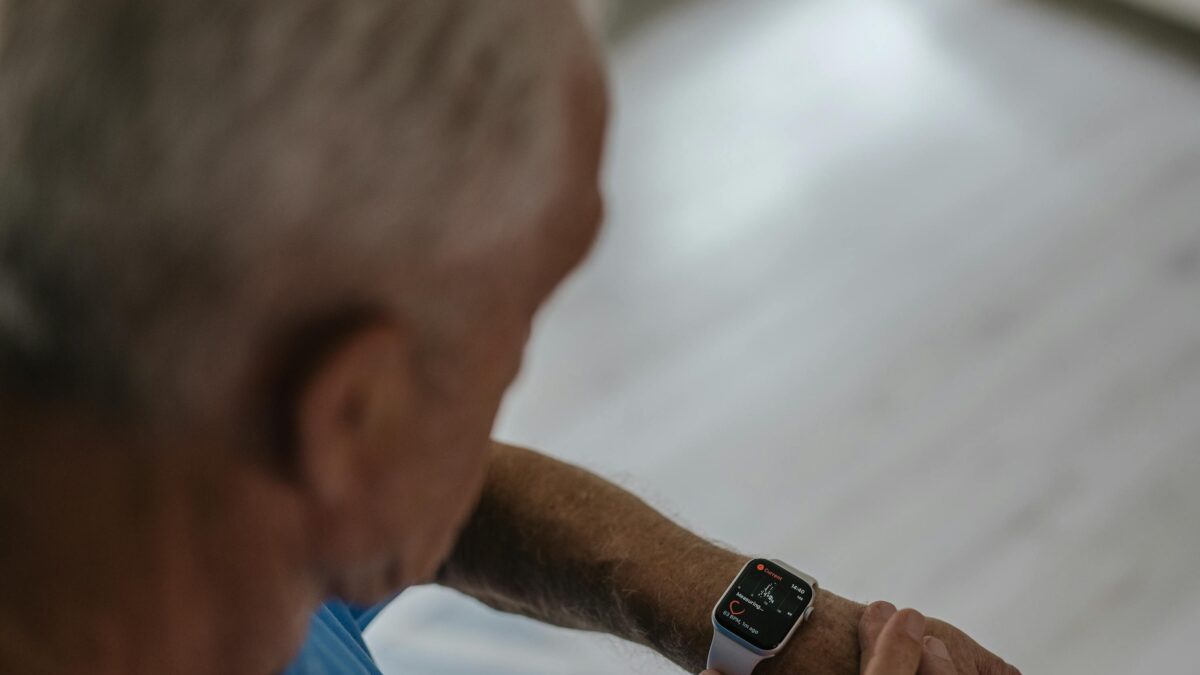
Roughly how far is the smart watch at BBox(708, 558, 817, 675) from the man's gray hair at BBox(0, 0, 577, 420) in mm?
532

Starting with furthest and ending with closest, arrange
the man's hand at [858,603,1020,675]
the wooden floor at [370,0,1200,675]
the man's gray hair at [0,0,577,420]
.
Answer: the wooden floor at [370,0,1200,675]
the man's hand at [858,603,1020,675]
the man's gray hair at [0,0,577,420]

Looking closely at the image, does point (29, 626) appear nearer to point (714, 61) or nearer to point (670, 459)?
point (670, 459)

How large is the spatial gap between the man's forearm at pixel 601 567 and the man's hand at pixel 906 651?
0.05 meters

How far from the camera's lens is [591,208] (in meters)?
0.67

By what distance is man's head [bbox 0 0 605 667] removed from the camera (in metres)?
0.53

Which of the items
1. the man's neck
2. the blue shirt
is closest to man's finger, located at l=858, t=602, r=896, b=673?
the blue shirt

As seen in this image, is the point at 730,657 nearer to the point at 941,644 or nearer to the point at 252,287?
the point at 941,644

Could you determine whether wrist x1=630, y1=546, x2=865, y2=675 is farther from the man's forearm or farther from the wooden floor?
the wooden floor

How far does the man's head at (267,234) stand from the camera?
1.75ft

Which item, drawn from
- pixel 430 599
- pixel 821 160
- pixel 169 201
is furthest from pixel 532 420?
pixel 169 201

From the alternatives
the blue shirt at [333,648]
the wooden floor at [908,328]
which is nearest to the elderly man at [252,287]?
the blue shirt at [333,648]

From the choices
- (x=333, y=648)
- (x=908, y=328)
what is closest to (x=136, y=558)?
(x=333, y=648)

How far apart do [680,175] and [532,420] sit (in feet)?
2.07

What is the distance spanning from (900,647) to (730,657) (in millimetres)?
131
